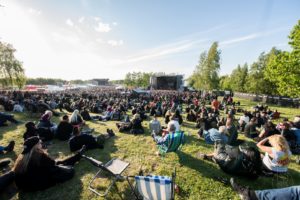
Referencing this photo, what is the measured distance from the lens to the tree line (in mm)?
14914

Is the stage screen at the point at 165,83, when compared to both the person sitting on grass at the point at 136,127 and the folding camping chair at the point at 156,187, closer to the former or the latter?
the person sitting on grass at the point at 136,127

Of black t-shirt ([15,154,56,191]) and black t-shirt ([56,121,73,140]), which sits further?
black t-shirt ([56,121,73,140])

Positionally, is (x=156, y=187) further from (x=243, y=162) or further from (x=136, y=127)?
(x=136, y=127)

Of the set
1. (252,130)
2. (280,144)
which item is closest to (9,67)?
(252,130)

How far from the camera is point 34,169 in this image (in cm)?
355

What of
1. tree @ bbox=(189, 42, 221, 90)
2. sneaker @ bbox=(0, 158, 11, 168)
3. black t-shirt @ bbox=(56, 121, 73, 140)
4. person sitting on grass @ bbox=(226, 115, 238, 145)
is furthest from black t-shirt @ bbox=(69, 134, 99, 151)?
tree @ bbox=(189, 42, 221, 90)

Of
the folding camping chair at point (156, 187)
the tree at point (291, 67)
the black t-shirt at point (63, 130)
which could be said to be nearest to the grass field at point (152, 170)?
the black t-shirt at point (63, 130)

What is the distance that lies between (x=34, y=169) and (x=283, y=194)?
4765 mm

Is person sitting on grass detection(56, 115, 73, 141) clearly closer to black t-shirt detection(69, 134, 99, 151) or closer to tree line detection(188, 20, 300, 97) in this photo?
black t-shirt detection(69, 134, 99, 151)

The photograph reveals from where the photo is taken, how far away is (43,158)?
12.0 ft

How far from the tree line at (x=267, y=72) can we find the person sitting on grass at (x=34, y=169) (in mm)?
18857

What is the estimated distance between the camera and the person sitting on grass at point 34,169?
350 cm

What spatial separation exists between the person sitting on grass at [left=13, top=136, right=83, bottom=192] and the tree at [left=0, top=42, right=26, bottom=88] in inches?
1534

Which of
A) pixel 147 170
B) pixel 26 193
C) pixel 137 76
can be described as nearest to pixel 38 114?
pixel 26 193
